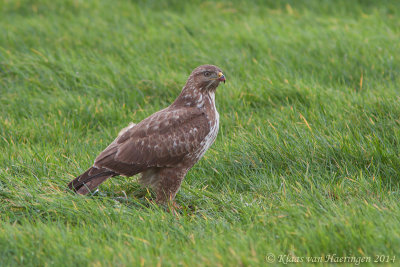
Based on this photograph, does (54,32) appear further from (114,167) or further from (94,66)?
(114,167)

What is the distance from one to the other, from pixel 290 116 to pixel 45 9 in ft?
22.0

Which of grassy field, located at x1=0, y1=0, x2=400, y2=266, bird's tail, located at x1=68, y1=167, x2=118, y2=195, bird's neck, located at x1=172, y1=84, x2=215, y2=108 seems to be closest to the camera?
grassy field, located at x1=0, y1=0, x2=400, y2=266

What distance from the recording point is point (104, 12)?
11953 mm

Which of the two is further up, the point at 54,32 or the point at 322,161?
the point at 54,32

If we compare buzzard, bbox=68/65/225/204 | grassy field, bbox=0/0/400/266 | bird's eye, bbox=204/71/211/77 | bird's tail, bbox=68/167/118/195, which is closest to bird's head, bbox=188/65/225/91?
bird's eye, bbox=204/71/211/77

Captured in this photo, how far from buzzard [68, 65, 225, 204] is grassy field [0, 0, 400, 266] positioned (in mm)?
248

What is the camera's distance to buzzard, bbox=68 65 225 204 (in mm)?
6031

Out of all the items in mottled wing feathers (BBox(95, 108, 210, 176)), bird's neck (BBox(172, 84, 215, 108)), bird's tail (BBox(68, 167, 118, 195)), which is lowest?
bird's tail (BBox(68, 167, 118, 195))

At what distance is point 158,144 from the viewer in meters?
6.12

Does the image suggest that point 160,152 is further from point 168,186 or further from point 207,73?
point 207,73

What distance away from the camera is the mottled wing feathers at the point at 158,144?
607 centimetres

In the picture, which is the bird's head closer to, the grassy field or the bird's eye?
the bird's eye

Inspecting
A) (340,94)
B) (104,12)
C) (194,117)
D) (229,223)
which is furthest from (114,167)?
(104,12)

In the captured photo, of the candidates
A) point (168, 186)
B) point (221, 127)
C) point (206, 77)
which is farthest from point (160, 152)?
point (221, 127)
